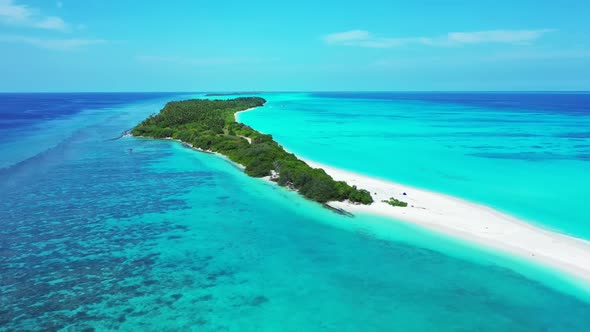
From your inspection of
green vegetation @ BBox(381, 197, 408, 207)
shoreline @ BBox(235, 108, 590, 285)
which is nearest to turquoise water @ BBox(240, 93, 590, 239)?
shoreline @ BBox(235, 108, 590, 285)

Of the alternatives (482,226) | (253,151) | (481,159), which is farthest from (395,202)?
(481,159)

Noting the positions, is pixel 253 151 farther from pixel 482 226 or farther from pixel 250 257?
pixel 482 226

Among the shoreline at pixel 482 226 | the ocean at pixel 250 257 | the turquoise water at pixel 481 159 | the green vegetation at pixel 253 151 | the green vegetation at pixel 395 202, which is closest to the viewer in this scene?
the ocean at pixel 250 257

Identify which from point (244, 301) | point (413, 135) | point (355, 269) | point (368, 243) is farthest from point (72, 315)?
point (413, 135)

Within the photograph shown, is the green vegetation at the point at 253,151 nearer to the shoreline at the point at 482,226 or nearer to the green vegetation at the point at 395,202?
the green vegetation at the point at 395,202

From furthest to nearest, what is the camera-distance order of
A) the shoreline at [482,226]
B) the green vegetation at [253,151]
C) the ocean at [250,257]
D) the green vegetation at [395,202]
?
1. the green vegetation at [253,151]
2. the green vegetation at [395,202]
3. the shoreline at [482,226]
4. the ocean at [250,257]

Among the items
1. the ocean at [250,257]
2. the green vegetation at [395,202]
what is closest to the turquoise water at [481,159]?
the ocean at [250,257]

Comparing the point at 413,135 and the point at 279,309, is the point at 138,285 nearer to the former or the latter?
the point at 279,309

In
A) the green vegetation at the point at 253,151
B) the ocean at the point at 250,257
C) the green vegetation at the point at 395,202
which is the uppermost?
the green vegetation at the point at 253,151
